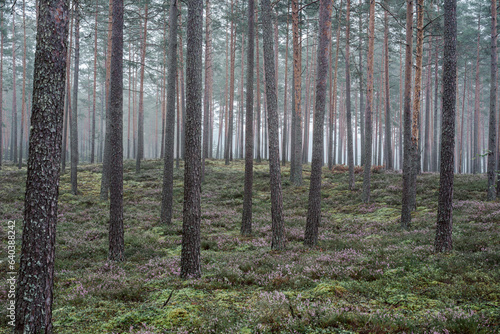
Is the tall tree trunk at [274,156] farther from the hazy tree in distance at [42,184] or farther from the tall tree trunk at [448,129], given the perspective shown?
the hazy tree in distance at [42,184]

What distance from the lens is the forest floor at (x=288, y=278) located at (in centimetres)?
482

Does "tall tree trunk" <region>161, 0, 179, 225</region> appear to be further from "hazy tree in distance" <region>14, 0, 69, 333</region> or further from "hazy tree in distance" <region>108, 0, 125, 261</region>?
"hazy tree in distance" <region>14, 0, 69, 333</region>

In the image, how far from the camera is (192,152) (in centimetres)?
721

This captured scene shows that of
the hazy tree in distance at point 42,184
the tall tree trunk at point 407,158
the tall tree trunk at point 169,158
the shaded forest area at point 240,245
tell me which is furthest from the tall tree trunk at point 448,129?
the tall tree trunk at point 169,158

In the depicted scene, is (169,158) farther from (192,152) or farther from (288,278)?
(288,278)

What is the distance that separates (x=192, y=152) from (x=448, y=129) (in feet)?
22.7

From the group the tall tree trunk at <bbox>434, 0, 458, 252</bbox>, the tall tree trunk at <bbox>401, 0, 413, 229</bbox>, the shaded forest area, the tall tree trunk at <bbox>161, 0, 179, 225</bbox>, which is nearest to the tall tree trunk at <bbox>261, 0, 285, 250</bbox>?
the shaded forest area

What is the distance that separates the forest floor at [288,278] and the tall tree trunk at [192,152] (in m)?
0.58

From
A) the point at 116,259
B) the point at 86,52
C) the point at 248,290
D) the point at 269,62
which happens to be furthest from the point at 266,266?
the point at 86,52

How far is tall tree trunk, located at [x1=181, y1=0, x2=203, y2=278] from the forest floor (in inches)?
23.0

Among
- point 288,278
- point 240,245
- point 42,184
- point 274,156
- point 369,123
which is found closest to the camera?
point 42,184

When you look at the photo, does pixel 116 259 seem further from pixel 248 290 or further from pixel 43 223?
pixel 43 223

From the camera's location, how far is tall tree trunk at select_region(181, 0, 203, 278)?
7.18 meters

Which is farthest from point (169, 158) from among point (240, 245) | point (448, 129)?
point (448, 129)
